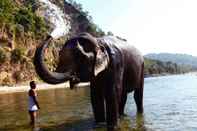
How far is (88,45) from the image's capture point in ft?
37.4

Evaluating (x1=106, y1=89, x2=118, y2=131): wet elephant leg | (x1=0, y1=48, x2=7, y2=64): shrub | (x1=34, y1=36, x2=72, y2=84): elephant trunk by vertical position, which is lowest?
(x1=106, y1=89, x2=118, y2=131): wet elephant leg

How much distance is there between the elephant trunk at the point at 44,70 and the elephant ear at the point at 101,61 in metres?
1.64

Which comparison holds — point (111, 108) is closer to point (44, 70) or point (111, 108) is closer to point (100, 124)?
point (100, 124)

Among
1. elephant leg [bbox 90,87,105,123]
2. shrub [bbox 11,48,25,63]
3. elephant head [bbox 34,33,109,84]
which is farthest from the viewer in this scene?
shrub [bbox 11,48,25,63]

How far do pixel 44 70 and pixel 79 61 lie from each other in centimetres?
186

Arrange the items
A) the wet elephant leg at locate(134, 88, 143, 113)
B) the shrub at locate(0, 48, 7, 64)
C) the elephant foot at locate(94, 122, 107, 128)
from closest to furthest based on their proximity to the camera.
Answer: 1. the elephant foot at locate(94, 122, 107, 128)
2. the wet elephant leg at locate(134, 88, 143, 113)
3. the shrub at locate(0, 48, 7, 64)

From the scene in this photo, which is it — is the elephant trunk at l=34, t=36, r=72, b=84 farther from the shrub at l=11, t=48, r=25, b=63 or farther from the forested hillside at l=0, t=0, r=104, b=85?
the shrub at l=11, t=48, r=25, b=63

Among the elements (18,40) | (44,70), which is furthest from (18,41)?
(44,70)

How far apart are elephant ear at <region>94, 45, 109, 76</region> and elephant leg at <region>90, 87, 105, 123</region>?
1.87m

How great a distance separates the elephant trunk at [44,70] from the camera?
8.71m

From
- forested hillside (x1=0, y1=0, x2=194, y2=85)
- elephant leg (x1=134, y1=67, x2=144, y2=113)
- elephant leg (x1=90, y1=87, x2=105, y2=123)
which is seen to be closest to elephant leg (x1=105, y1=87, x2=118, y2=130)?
elephant leg (x1=90, y1=87, x2=105, y2=123)

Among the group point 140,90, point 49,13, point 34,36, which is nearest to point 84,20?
point 49,13

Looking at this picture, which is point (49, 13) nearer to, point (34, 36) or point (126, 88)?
point (34, 36)

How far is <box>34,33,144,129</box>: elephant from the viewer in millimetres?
10196
